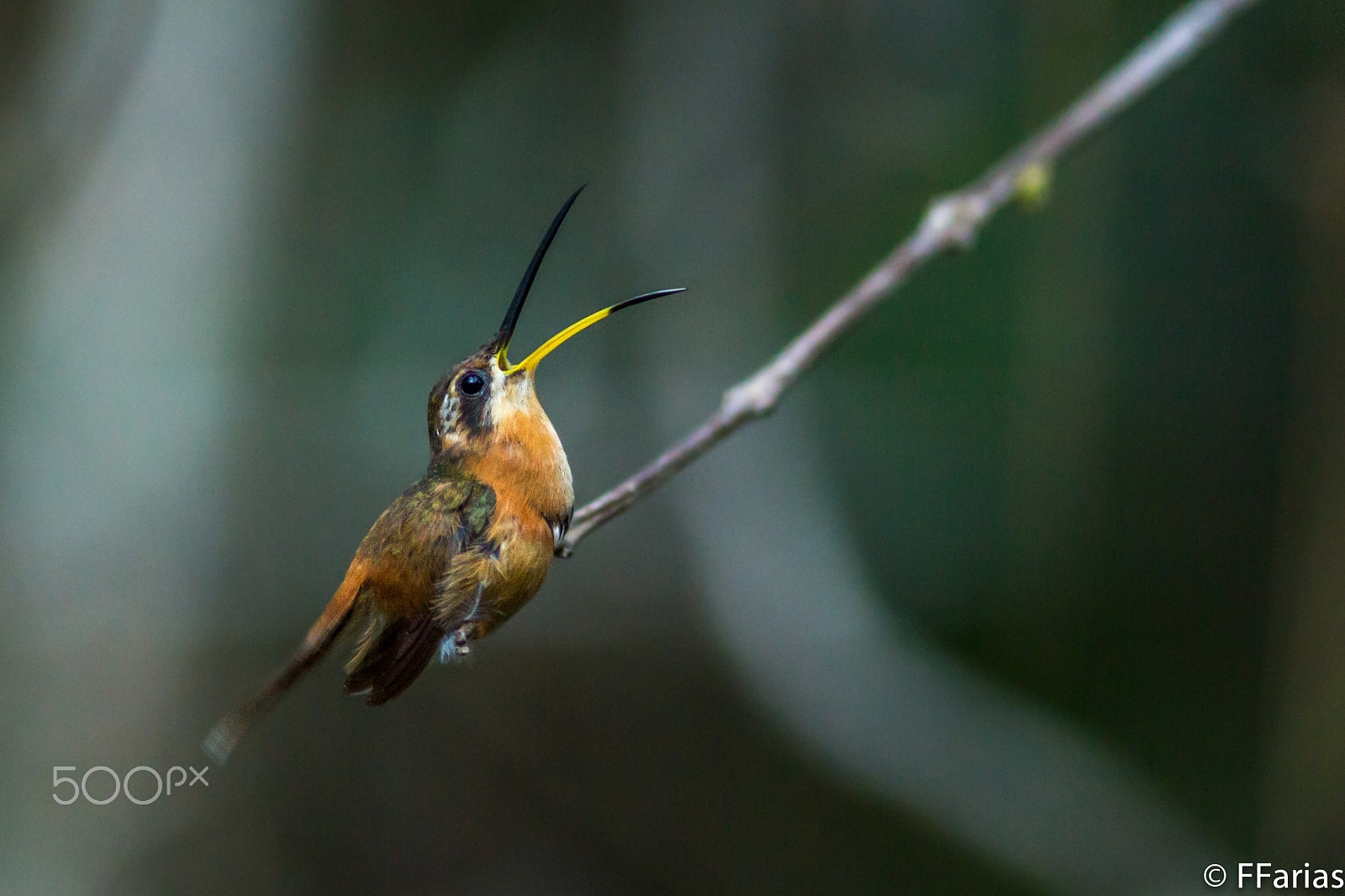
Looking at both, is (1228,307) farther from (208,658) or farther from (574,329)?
(208,658)

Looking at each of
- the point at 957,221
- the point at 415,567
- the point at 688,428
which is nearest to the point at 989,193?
the point at 957,221

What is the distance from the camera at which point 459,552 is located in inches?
47.6

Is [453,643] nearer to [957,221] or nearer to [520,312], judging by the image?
[520,312]

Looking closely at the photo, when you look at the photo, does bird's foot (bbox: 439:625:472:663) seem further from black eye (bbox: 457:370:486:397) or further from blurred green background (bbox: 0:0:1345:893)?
blurred green background (bbox: 0:0:1345:893)

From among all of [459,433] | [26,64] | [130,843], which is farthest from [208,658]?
[459,433]

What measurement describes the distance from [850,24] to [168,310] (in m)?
3.18

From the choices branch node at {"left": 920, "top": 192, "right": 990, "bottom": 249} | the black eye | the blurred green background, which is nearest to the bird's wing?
the black eye

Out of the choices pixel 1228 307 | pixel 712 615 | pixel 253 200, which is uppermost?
pixel 1228 307

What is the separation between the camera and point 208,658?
3.77 meters

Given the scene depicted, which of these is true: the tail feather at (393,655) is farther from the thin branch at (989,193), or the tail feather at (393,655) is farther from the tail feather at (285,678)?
the thin branch at (989,193)

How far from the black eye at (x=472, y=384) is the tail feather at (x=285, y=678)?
36 cm

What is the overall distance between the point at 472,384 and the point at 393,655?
1.74 feet

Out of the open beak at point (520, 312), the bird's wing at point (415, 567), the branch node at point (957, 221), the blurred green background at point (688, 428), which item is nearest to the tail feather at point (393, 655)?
the bird's wing at point (415, 567)

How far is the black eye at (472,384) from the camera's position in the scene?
5.01ft
